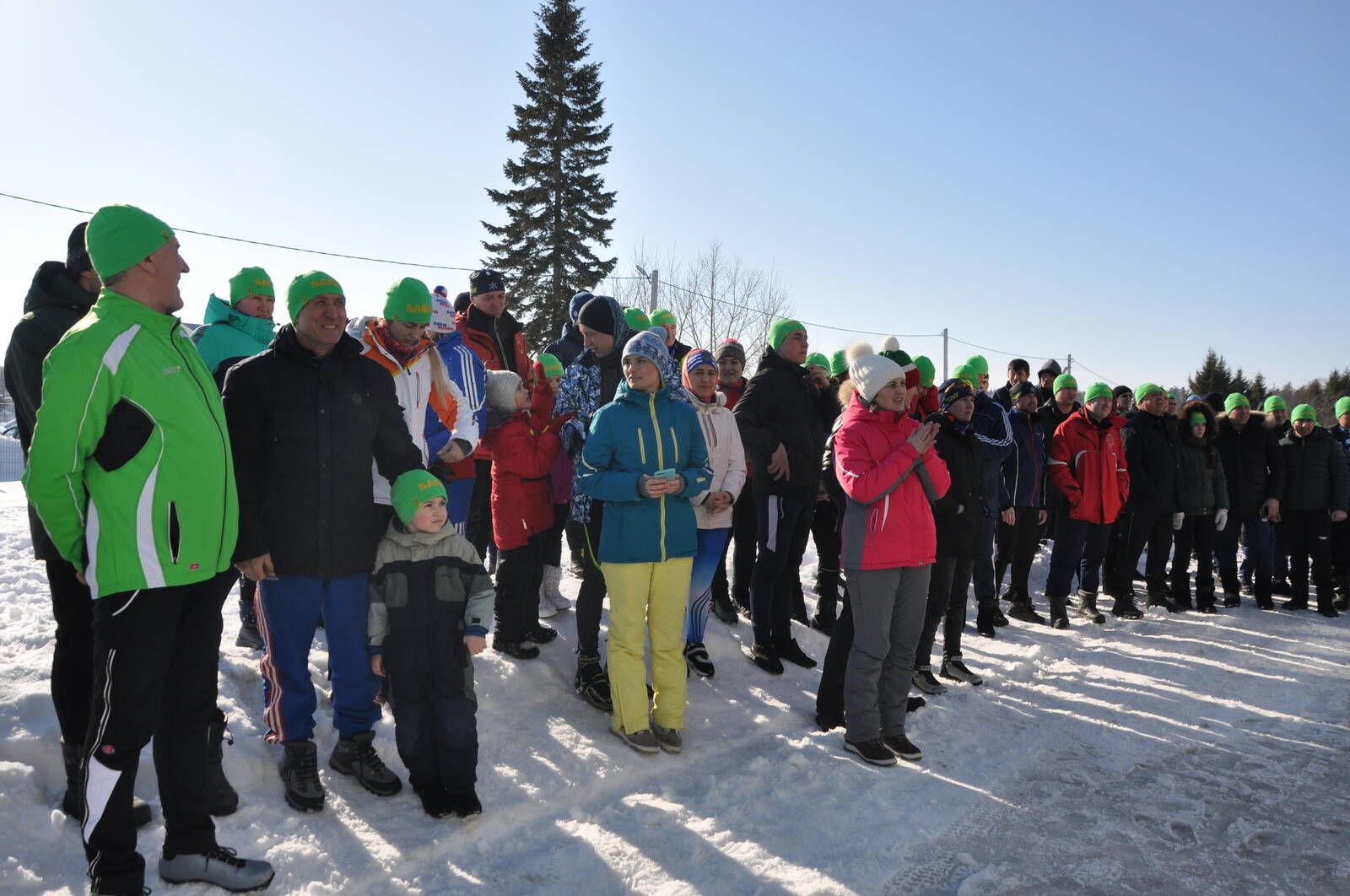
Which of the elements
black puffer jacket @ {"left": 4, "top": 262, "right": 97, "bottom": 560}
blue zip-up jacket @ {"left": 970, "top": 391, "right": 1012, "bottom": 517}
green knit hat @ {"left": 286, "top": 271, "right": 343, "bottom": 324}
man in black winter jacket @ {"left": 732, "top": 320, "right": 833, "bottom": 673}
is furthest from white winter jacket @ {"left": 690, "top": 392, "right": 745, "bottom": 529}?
black puffer jacket @ {"left": 4, "top": 262, "right": 97, "bottom": 560}

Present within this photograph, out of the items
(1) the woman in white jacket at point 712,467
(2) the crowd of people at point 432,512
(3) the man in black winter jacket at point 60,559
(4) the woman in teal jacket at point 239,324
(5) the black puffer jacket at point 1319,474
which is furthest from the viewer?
(5) the black puffer jacket at point 1319,474

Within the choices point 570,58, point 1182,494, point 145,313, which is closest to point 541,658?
point 145,313

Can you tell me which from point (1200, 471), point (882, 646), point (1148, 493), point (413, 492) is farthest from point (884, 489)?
point (1200, 471)

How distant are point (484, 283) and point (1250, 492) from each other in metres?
9.38

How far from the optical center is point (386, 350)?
14.2 ft

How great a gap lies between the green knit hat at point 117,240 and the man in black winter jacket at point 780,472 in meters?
4.10

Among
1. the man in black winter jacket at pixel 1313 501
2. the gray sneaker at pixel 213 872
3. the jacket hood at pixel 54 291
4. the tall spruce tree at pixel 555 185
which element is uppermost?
the tall spruce tree at pixel 555 185

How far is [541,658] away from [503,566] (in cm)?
68

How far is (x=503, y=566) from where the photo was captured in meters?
5.45

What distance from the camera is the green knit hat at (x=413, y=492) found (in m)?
3.77

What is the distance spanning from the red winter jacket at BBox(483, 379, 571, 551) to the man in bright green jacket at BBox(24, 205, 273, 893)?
7.84 ft

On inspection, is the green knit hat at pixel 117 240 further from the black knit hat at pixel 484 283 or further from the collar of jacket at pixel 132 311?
the black knit hat at pixel 484 283

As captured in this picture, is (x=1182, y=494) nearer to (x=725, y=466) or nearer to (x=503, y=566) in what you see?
(x=725, y=466)

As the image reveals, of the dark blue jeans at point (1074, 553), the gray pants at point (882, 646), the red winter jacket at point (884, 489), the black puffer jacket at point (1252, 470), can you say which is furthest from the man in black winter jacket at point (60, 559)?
the black puffer jacket at point (1252, 470)
